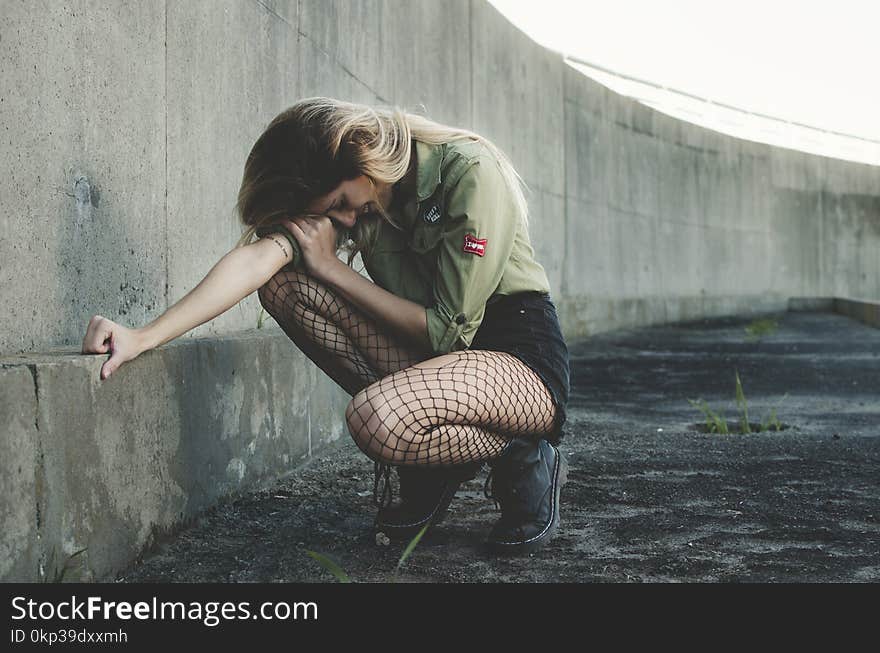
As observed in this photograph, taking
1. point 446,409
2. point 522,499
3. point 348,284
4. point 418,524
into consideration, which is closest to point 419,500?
point 418,524

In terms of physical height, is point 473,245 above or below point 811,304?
above

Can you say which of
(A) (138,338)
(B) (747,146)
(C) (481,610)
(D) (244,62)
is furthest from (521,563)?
(B) (747,146)

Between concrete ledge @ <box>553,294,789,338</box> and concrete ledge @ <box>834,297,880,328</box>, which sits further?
concrete ledge @ <box>834,297,880,328</box>

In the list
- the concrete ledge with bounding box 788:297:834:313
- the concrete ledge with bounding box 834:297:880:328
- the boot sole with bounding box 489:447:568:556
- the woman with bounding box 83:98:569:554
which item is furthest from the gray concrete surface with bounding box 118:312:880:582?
the concrete ledge with bounding box 788:297:834:313

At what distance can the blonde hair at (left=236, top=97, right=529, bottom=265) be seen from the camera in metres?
2.19

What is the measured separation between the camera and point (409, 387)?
7.38 ft

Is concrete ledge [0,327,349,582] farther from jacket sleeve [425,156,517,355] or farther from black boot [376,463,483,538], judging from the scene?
jacket sleeve [425,156,517,355]

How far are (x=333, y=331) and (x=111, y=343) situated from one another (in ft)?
1.88

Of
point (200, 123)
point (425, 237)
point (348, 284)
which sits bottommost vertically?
point (348, 284)

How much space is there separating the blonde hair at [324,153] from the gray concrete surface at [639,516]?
0.75 m

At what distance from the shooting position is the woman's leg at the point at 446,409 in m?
2.23

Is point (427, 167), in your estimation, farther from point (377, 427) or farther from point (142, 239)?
point (142, 239)

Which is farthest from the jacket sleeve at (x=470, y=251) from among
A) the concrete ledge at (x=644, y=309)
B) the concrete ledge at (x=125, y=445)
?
the concrete ledge at (x=644, y=309)

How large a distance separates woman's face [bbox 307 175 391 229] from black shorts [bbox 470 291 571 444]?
1.26 ft
